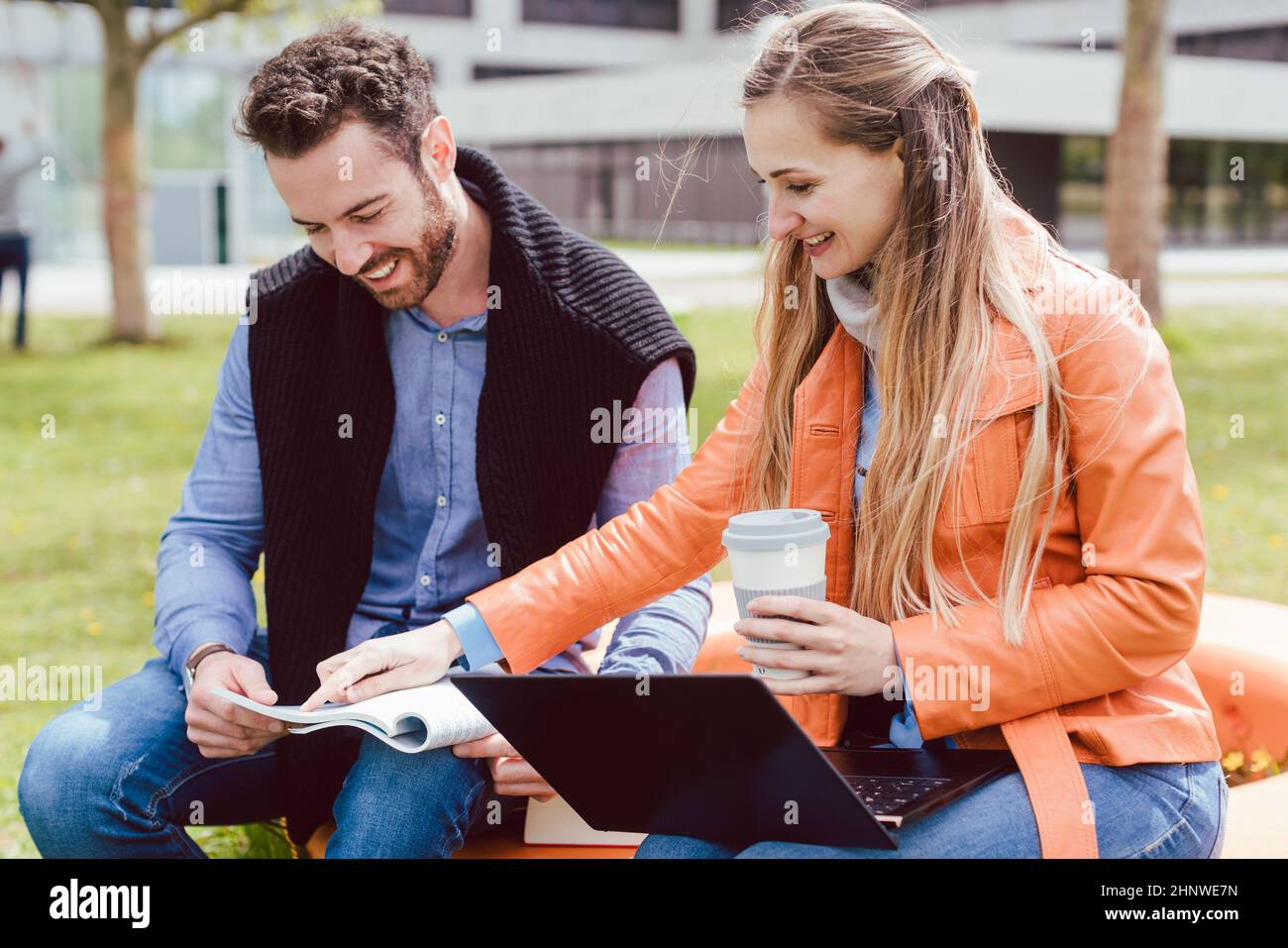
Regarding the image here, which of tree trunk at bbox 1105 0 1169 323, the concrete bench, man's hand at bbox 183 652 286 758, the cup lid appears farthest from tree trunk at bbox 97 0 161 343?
the cup lid

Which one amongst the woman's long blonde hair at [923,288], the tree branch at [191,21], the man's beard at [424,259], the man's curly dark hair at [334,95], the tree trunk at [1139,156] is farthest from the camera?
the tree branch at [191,21]

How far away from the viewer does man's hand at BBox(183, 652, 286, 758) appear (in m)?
2.40

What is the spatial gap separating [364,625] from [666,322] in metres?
0.83

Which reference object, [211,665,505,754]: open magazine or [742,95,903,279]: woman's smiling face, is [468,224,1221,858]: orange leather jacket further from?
[211,665,505,754]: open magazine

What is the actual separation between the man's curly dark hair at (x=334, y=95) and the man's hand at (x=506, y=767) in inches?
42.7

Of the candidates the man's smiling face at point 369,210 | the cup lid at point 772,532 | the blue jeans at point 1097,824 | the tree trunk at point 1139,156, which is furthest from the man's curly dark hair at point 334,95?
the tree trunk at point 1139,156

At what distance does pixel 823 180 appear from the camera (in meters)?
2.07

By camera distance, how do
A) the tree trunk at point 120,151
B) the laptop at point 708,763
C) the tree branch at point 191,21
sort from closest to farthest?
the laptop at point 708,763, the tree branch at point 191,21, the tree trunk at point 120,151

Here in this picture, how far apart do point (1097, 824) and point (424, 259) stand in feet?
5.08

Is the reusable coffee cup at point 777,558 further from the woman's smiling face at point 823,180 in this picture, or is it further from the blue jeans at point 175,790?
the blue jeans at point 175,790

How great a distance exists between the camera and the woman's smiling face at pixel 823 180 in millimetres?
2055

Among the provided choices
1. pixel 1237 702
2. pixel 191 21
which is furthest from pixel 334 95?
pixel 191 21

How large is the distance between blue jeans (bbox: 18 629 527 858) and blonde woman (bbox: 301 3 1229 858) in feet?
0.58
